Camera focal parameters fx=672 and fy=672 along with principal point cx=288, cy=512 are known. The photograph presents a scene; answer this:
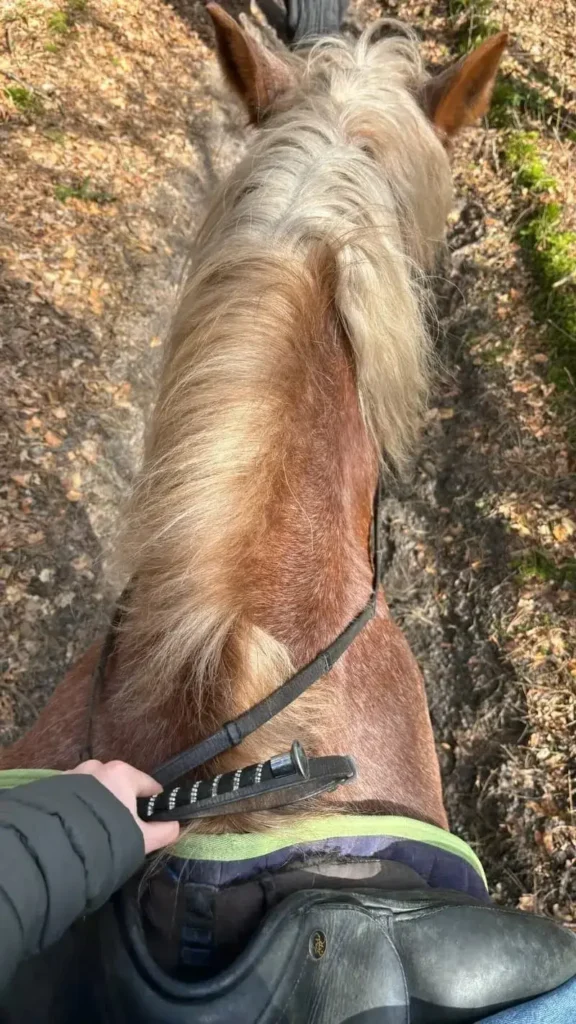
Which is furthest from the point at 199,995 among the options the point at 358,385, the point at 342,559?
the point at 358,385

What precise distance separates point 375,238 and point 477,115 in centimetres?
64

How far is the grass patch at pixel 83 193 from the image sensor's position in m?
3.17

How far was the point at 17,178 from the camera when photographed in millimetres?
3092

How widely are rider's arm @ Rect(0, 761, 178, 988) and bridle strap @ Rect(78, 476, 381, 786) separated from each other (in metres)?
0.10

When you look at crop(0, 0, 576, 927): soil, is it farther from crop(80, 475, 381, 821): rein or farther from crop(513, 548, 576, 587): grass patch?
crop(80, 475, 381, 821): rein

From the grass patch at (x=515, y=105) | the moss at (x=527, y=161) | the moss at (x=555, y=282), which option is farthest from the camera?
the grass patch at (x=515, y=105)

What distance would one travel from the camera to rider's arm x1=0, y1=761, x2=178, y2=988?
776mm

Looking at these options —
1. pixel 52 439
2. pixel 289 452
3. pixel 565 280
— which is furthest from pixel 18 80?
pixel 289 452

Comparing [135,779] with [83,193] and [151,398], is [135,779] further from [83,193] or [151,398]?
[83,193]

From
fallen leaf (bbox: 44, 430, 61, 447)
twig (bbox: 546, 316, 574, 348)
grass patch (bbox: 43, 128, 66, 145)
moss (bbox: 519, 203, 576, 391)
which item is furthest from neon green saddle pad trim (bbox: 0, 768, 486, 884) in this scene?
grass patch (bbox: 43, 128, 66, 145)

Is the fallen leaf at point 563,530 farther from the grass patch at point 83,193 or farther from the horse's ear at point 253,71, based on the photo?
the grass patch at point 83,193

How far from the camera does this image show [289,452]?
120 cm

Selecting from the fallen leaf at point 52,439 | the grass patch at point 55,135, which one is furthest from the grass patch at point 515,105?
the fallen leaf at point 52,439

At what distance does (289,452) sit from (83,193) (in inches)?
104
